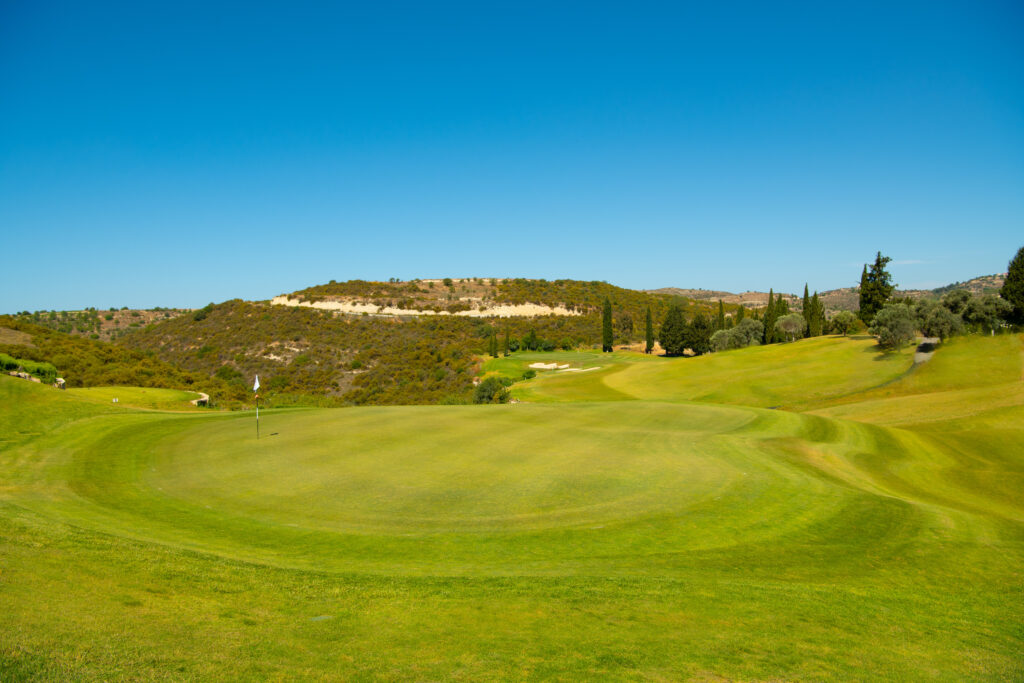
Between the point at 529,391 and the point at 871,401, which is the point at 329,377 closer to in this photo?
the point at 529,391

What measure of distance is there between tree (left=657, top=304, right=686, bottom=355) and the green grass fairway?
2563 inches

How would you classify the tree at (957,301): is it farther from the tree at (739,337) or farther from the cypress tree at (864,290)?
the tree at (739,337)

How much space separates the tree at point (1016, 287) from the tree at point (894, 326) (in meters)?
7.27

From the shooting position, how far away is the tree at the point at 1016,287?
4881cm

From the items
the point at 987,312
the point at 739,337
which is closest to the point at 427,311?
the point at 739,337

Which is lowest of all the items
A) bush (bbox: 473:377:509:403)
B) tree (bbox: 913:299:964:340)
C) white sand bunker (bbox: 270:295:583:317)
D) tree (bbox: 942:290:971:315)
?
bush (bbox: 473:377:509:403)

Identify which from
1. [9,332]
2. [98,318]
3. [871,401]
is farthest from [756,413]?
[98,318]

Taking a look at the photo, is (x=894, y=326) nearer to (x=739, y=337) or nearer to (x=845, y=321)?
(x=739, y=337)

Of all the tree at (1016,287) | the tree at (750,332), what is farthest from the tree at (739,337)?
the tree at (1016,287)

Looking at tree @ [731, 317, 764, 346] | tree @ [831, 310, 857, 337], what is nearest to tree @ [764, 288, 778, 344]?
tree @ [731, 317, 764, 346]

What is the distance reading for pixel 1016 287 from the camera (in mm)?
49000

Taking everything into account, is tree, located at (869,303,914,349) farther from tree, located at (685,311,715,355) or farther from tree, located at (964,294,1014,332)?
tree, located at (685,311,715,355)

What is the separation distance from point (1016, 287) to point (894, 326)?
9.29 metres

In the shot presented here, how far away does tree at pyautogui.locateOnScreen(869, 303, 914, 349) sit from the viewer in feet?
174
